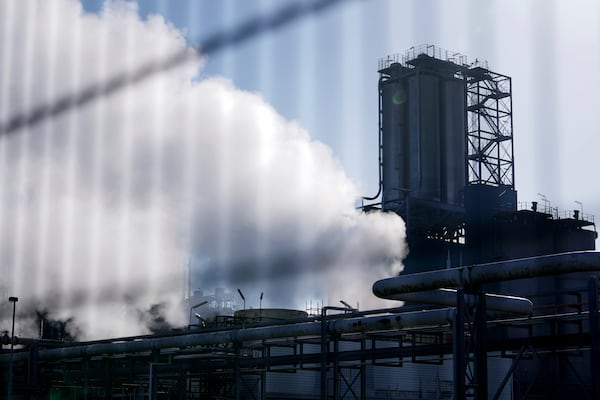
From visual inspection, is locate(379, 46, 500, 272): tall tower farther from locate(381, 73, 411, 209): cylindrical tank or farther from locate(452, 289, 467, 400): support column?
locate(452, 289, 467, 400): support column

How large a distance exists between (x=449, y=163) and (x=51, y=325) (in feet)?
99.0

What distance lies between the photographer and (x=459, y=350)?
71.3 ft

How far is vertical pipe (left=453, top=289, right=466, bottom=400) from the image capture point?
2131cm

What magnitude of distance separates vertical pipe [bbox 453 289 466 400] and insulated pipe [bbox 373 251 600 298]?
50cm

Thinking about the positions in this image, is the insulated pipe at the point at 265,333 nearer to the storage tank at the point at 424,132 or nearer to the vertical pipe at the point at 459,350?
the vertical pipe at the point at 459,350

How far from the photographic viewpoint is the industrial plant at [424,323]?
23578 millimetres

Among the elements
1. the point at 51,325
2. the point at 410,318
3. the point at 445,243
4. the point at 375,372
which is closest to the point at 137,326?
the point at 51,325

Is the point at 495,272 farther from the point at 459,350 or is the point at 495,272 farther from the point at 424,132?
the point at 424,132

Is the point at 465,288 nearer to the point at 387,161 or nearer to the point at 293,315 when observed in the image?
the point at 293,315

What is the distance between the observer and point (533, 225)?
65938 millimetres

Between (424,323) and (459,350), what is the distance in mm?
5517

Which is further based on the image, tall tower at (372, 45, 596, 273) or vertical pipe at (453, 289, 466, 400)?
tall tower at (372, 45, 596, 273)

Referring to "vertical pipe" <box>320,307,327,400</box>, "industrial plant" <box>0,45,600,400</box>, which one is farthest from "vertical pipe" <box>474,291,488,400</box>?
"vertical pipe" <box>320,307,327,400</box>

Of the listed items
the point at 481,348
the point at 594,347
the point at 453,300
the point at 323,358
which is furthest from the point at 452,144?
the point at 594,347
